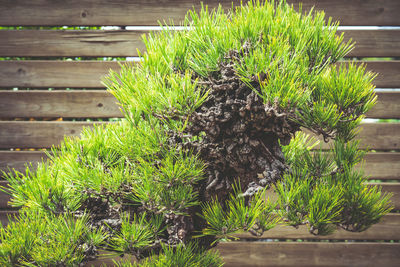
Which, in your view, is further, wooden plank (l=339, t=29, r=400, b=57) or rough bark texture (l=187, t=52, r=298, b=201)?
wooden plank (l=339, t=29, r=400, b=57)

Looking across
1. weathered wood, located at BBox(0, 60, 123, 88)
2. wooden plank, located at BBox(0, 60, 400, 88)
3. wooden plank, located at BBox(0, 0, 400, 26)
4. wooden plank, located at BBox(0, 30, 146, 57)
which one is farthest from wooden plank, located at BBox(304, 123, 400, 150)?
weathered wood, located at BBox(0, 60, 123, 88)

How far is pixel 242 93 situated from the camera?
75 cm

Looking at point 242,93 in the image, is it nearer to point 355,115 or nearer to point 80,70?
point 355,115

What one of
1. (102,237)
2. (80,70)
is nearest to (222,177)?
(102,237)

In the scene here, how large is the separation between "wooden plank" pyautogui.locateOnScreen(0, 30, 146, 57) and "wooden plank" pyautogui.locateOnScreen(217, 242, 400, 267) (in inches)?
42.8

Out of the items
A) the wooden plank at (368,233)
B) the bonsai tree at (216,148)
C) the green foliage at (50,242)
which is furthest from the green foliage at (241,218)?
the wooden plank at (368,233)

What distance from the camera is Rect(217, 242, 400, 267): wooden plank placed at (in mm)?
1479

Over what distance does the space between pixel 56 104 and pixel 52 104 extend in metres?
0.02

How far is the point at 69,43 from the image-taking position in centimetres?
151

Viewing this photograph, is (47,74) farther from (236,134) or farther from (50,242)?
(236,134)

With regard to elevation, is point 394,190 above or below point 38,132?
below

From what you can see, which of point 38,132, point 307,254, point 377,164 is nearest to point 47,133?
point 38,132

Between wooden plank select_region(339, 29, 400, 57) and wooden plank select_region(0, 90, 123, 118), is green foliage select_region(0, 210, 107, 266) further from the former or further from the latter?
wooden plank select_region(339, 29, 400, 57)

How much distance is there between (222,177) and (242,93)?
23 cm
